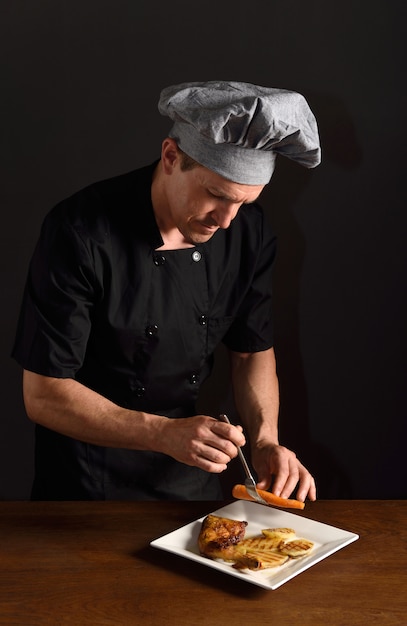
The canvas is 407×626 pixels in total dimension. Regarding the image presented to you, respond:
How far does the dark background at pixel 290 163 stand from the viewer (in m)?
3.13

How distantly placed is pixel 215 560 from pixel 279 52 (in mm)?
1996

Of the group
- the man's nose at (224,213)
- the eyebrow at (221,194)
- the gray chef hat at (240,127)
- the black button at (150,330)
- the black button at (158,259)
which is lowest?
the black button at (150,330)

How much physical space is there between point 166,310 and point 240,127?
0.54 metres

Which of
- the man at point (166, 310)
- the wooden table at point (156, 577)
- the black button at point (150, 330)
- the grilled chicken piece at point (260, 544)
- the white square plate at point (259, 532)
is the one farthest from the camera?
the black button at point (150, 330)

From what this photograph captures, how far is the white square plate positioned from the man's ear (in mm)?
811

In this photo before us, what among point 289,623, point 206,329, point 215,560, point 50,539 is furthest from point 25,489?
point 289,623

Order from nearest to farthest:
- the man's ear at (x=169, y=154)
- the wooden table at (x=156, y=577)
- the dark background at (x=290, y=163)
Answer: the wooden table at (x=156, y=577)
the man's ear at (x=169, y=154)
the dark background at (x=290, y=163)

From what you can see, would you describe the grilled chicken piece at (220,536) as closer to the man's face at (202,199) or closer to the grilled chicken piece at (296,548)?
the grilled chicken piece at (296,548)

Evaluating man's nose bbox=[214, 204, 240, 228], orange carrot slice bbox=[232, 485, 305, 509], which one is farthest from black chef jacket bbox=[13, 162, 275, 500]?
orange carrot slice bbox=[232, 485, 305, 509]

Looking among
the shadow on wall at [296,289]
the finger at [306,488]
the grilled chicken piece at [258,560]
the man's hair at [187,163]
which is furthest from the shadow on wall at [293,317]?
the grilled chicken piece at [258,560]

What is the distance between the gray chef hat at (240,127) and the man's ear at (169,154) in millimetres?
21

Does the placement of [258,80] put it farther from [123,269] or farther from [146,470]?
[146,470]

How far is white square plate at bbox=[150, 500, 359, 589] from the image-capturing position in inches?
65.1

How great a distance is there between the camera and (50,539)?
1.83 metres
